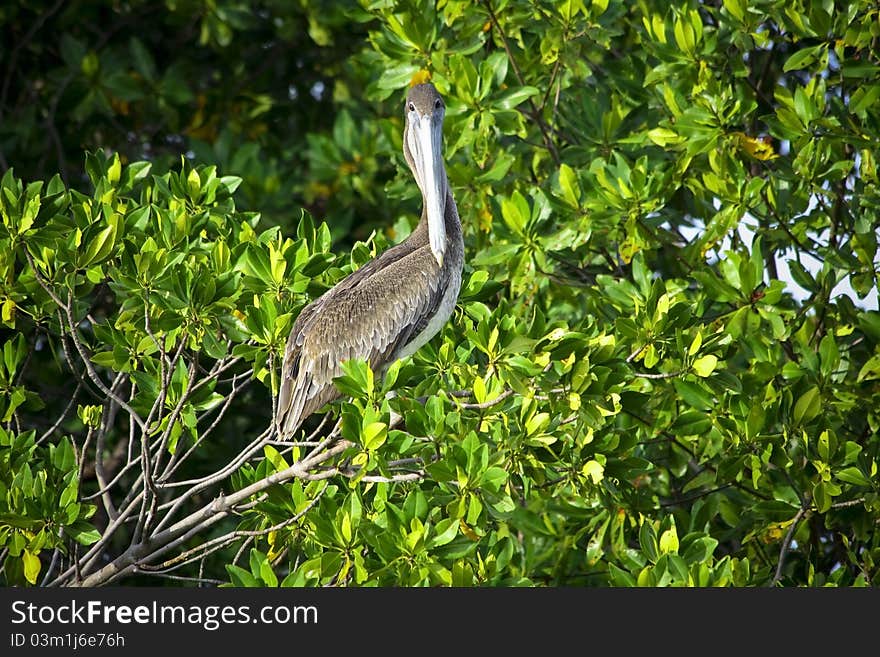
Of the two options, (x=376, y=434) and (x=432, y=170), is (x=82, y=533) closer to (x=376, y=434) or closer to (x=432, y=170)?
(x=376, y=434)

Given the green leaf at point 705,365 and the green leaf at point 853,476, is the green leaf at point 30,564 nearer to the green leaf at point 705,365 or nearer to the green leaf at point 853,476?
the green leaf at point 705,365

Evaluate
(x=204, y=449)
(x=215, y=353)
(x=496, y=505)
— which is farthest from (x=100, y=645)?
(x=204, y=449)

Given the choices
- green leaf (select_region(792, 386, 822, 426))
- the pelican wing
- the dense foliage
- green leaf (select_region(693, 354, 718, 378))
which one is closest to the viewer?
the dense foliage

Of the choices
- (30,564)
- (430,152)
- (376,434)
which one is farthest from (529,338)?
(30,564)

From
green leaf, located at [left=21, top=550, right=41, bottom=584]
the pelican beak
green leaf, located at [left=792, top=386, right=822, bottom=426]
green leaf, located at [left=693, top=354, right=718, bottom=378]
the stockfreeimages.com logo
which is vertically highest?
the pelican beak

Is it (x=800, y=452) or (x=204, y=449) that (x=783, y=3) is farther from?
(x=204, y=449)

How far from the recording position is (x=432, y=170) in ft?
19.2

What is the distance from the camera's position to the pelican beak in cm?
577

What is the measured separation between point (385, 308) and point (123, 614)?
73.0 inches

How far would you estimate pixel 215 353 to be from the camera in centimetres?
509

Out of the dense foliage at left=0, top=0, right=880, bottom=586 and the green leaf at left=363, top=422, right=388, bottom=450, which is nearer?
the green leaf at left=363, top=422, right=388, bottom=450

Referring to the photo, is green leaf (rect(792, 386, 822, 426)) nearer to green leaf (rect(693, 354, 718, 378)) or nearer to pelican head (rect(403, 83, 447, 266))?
green leaf (rect(693, 354, 718, 378))

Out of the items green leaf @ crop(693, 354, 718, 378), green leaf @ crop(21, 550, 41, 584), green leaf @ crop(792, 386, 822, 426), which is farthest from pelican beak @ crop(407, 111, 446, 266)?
green leaf @ crop(21, 550, 41, 584)

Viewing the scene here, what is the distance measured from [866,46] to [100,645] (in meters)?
4.80
